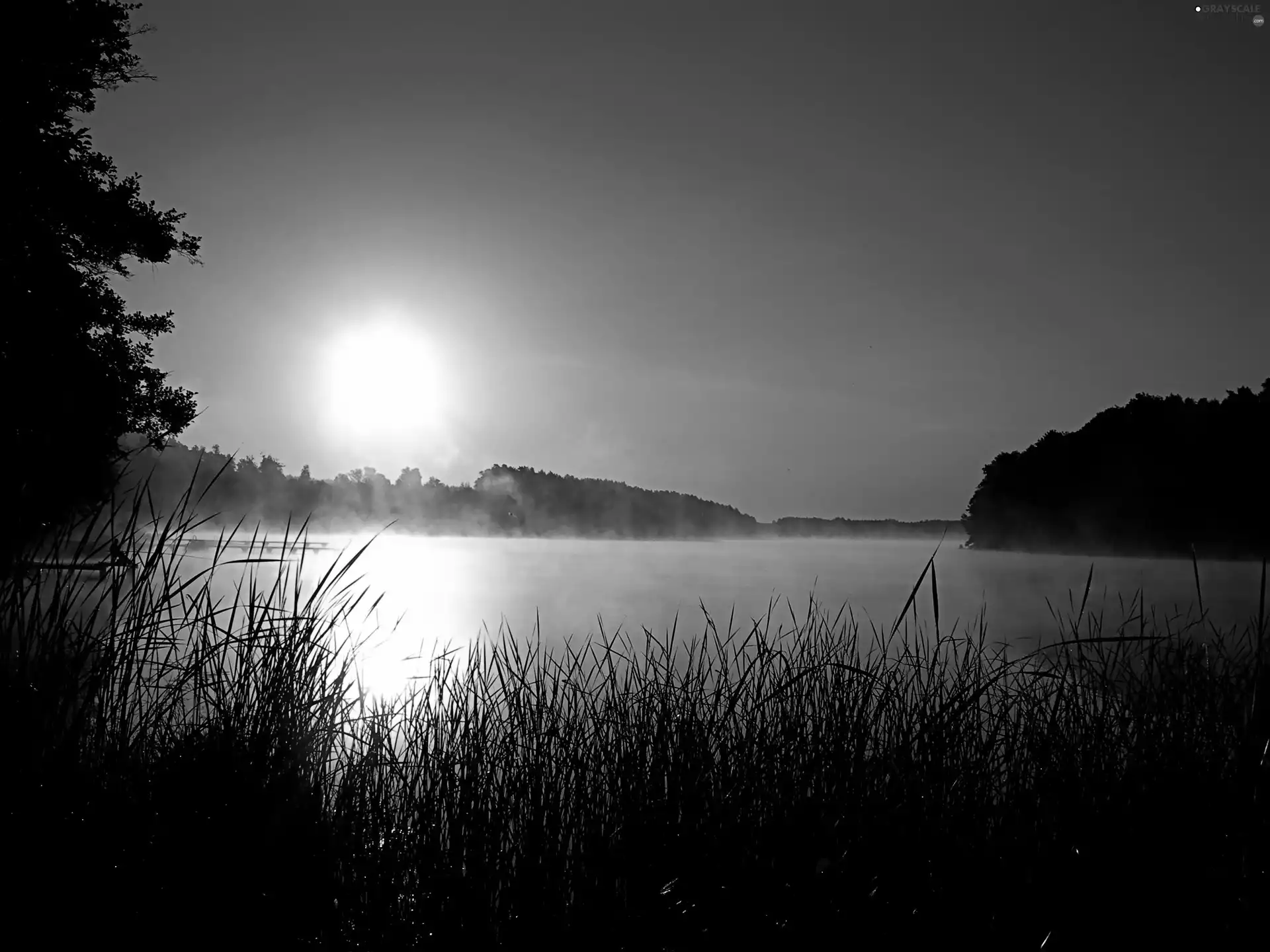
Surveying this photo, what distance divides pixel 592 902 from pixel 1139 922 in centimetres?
182

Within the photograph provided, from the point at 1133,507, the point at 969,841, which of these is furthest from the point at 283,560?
the point at 1133,507

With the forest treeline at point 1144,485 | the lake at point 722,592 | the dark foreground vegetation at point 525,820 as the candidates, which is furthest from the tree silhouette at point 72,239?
the forest treeline at point 1144,485

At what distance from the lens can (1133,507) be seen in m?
30.2

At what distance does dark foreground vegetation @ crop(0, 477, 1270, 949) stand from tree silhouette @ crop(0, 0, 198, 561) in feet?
16.0

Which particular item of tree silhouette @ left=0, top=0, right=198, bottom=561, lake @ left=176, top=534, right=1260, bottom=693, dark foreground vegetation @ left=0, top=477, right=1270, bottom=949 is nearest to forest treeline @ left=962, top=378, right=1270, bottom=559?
lake @ left=176, top=534, right=1260, bottom=693

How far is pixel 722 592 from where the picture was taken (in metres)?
20.7

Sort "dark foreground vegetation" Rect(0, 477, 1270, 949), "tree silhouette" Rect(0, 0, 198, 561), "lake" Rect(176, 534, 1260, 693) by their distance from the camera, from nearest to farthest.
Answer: "dark foreground vegetation" Rect(0, 477, 1270, 949), "tree silhouette" Rect(0, 0, 198, 561), "lake" Rect(176, 534, 1260, 693)

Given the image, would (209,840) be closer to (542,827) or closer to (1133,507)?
(542,827)

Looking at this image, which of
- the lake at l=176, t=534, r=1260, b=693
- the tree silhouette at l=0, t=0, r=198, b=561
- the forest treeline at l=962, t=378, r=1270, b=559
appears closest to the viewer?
the tree silhouette at l=0, t=0, r=198, b=561

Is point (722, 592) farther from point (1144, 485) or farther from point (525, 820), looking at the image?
point (1144, 485)

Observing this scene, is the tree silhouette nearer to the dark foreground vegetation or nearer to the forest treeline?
the dark foreground vegetation

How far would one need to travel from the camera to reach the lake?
39.5ft

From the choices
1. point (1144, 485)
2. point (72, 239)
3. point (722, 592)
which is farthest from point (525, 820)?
point (1144, 485)

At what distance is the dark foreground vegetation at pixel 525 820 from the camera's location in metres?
2.13
